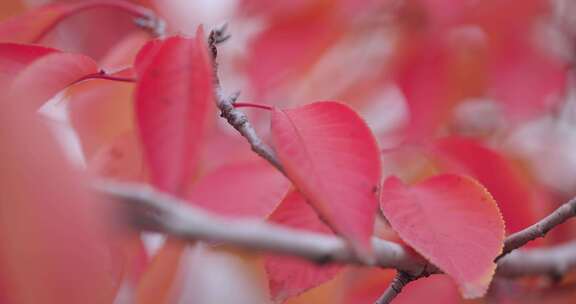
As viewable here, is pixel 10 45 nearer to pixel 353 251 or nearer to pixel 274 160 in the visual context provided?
pixel 274 160

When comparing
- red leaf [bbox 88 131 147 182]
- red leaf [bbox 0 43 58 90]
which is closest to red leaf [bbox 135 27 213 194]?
red leaf [bbox 0 43 58 90]

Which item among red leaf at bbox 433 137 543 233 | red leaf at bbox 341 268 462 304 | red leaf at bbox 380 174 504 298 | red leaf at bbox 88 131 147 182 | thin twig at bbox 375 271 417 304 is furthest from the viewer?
red leaf at bbox 341 268 462 304

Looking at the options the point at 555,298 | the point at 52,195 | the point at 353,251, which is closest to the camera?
the point at 52,195

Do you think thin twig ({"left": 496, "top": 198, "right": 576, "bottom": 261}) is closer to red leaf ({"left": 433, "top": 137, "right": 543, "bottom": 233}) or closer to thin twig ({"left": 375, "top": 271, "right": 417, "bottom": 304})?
thin twig ({"left": 375, "top": 271, "right": 417, "bottom": 304})

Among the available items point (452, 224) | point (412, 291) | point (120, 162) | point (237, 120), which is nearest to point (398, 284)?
point (452, 224)

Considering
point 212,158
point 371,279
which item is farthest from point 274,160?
point 212,158

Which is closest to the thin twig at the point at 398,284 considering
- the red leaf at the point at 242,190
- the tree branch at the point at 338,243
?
the tree branch at the point at 338,243
